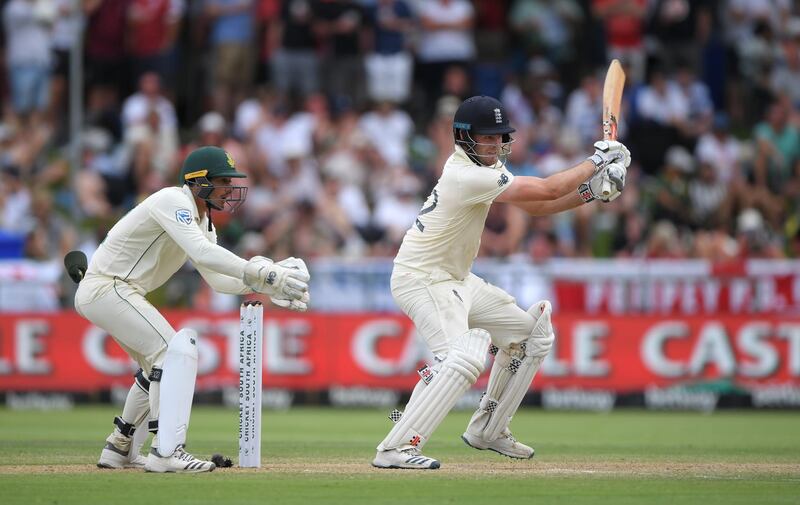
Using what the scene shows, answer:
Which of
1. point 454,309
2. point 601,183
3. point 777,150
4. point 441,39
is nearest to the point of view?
point 601,183

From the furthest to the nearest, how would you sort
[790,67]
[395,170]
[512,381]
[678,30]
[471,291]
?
[678,30] < [790,67] < [395,170] < [512,381] < [471,291]

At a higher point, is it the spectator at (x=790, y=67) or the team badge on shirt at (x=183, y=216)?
the spectator at (x=790, y=67)

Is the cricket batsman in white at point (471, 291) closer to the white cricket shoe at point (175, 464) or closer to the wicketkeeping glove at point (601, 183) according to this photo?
the wicketkeeping glove at point (601, 183)

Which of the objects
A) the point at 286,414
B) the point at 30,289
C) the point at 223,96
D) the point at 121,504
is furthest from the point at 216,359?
the point at 121,504

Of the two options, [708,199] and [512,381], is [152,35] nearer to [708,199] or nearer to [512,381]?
[708,199]

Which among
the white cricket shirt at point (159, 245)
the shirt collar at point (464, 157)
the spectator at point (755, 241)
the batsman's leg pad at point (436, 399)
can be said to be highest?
the spectator at point (755, 241)

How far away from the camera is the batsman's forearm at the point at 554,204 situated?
363 inches

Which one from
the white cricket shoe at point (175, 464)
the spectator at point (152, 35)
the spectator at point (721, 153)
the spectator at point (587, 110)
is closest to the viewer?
the white cricket shoe at point (175, 464)

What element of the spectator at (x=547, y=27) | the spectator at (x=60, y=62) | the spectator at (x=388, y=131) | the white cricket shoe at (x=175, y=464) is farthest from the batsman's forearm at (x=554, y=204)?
the spectator at (x=60, y=62)

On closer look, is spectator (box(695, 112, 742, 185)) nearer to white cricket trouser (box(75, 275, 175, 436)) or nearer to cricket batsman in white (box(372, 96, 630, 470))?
cricket batsman in white (box(372, 96, 630, 470))

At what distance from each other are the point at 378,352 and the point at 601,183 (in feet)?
25.5

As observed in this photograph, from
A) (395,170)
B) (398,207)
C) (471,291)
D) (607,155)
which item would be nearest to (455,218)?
(471,291)

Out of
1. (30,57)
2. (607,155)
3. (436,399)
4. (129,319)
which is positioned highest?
(30,57)

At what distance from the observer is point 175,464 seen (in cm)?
863
